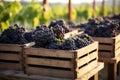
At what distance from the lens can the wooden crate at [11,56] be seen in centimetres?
511

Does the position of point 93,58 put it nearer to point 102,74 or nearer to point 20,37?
point 20,37

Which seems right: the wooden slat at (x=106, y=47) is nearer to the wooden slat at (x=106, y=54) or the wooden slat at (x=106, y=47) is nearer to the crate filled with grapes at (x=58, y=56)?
the wooden slat at (x=106, y=54)

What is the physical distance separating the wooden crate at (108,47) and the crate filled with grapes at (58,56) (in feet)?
3.33

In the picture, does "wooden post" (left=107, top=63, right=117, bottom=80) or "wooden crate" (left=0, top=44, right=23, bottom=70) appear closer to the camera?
"wooden crate" (left=0, top=44, right=23, bottom=70)

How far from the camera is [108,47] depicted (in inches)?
243

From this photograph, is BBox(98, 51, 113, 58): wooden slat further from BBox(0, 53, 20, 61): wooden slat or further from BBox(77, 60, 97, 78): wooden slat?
BBox(0, 53, 20, 61): wooden slat

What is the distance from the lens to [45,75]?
16.0 ft

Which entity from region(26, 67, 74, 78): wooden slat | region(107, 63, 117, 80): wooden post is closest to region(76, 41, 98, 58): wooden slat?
region(26, 67, 74, 78): wooden slat

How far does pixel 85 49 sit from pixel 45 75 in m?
0.74

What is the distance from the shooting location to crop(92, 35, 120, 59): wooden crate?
6109 millimetres

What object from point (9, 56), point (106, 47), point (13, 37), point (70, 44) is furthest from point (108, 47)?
point (9, 56)

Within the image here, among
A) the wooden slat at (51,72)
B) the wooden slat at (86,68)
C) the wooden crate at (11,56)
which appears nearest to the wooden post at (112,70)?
the wooden slat at (86,68)

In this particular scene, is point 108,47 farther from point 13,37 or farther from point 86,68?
point 13,37

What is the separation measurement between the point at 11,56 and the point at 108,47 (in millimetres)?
2012
